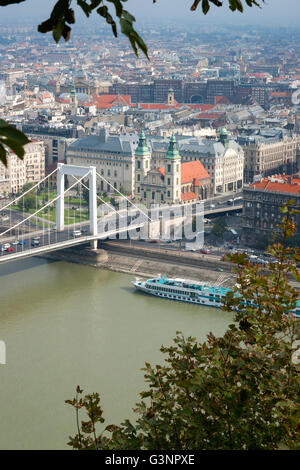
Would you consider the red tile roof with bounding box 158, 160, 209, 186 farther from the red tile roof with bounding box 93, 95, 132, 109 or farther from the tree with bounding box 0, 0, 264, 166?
the tree with bounding box 0, 0, 264, 166

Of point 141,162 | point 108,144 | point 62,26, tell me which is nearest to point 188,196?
point 141,162

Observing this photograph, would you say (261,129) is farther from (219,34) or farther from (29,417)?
(219,34)

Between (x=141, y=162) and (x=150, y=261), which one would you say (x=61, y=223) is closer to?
(x=150, y=261)

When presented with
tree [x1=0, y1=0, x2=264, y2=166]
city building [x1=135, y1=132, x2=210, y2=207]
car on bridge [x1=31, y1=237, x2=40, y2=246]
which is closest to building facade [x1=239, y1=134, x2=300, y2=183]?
city building [x1=135, y1=132, x2=210, y2=207]

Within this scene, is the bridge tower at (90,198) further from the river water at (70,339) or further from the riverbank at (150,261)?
the river water at (70,339)

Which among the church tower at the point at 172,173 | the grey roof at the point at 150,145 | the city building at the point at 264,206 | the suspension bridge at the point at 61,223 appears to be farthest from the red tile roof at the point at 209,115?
the city building at the point at 264,206

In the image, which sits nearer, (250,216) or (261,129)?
(250,216)
